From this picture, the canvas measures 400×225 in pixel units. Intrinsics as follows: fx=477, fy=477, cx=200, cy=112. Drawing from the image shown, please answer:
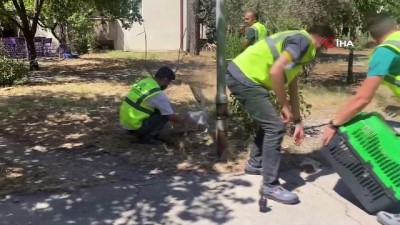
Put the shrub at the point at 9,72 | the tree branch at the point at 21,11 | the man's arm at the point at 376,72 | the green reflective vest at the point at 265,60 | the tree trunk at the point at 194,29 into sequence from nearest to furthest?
the man's arm at the point at 376,72
the green reflective vest at the point at 265,60
the shrub at the point at 9,72
the tree branch at the point at 21,11
the tree trunk at the point at 194,29

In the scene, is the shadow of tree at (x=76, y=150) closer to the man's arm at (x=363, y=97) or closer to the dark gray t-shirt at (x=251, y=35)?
the dark gray t-shirt at (x=251, y=35)

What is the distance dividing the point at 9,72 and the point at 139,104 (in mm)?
6766

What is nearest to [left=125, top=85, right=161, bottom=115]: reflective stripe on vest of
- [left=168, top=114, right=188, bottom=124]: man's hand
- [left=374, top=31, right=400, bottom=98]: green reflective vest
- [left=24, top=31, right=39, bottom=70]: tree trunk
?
[left=168, top=114, right=188, bottom=124]: man's hand

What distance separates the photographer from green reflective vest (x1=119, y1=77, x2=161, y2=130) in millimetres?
5348

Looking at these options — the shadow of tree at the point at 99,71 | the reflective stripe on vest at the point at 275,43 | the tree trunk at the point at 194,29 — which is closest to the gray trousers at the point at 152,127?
the reflective stripe on vest at the point at 275,43

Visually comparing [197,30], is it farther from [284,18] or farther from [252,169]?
[252,169]

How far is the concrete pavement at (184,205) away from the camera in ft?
12.0

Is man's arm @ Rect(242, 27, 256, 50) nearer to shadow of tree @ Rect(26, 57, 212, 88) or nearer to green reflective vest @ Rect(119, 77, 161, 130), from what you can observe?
shadow of tree @ Rect(26, 57, 212, 88)

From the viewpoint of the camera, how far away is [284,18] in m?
10.3

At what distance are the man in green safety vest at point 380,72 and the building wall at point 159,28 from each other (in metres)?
21.5

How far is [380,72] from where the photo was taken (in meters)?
3.33

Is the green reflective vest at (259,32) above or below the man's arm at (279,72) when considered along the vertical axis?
above

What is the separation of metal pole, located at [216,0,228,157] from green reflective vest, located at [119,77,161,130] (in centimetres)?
79

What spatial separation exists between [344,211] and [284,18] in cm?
706
